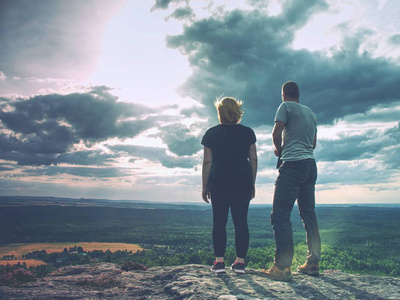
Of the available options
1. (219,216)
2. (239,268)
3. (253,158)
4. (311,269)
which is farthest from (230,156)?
(311,269)

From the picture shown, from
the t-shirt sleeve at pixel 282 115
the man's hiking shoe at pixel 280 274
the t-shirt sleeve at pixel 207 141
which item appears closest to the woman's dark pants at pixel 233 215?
the man's hiking shoe at pixel 280 274

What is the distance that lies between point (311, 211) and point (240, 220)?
41.5 inches

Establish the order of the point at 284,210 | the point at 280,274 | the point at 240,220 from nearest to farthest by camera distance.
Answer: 1. the point at 280,274
2. the point at 284,210
3. the point at 240,220

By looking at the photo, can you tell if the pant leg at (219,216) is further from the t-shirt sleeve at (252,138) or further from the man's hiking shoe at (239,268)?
the t-shirt sleeve at (252,138)

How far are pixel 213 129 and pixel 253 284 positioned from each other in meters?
2.14

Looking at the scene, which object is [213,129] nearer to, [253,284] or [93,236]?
[253,284]

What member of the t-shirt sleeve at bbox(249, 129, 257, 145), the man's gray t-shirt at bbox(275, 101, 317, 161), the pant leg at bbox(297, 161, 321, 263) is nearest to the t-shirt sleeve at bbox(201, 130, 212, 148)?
the t-shirt sleeve at bbox(249, 129, 257, 145)

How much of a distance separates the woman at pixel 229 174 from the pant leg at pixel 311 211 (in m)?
0.74

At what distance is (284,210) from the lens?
3914 mm

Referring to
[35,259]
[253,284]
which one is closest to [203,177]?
[253,284]

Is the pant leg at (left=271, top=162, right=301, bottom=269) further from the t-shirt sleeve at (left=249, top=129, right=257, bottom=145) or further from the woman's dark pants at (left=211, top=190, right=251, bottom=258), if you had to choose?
the t-shirt sleeve at (left=249, top=129, right=257, bottom=145)

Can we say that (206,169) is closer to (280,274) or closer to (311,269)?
(280,274)

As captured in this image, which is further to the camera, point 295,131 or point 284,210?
point 295,131

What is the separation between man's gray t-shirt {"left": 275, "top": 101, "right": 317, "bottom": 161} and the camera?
4.03 metres
